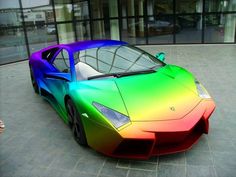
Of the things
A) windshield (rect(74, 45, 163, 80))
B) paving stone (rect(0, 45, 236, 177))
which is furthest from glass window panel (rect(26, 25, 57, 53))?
windshield (rect(74, 45, 163, 80))

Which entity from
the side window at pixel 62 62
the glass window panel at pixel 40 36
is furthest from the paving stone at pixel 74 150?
the glass window panel at pixel 40 36

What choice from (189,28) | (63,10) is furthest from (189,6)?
(63,10)

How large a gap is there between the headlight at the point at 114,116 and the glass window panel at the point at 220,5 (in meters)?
10.4

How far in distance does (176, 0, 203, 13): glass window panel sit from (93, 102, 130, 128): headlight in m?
10.2

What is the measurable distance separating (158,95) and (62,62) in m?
1.91

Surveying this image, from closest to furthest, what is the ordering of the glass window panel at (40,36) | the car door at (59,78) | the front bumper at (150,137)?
the front bumper at (150,137), the car door at (59,78), the glass window panel at (40,36)

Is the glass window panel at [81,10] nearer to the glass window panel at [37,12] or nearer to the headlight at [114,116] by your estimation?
the glass window panel at [37,12]

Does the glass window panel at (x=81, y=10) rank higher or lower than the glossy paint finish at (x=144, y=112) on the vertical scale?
higher

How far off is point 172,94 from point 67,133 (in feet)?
5.90

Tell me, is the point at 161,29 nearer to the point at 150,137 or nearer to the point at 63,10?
the point at 63,10

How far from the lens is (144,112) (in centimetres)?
Result: 305

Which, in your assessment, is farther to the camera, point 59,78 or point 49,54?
point 49,54

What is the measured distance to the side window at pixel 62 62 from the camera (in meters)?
4.18

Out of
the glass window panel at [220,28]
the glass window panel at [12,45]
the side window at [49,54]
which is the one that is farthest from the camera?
the glass window panel at [220,28]
